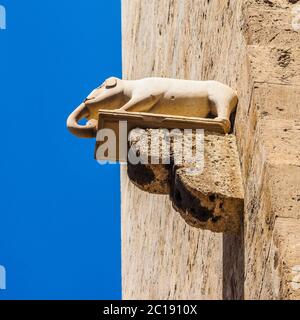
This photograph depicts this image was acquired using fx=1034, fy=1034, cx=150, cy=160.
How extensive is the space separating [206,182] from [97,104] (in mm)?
803

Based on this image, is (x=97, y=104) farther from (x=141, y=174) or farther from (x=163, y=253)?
(x=163, y=253)

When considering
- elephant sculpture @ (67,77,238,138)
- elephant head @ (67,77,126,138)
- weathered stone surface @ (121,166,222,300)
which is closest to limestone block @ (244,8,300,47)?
elephant sculpture @ (67,77,238,138)

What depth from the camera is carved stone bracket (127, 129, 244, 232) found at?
4.38 meters

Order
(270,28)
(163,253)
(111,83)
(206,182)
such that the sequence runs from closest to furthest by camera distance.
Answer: (206,182) < (270,28) < (111,83) < (163,253)

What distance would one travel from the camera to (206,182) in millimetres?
4383

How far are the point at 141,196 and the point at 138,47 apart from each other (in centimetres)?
140

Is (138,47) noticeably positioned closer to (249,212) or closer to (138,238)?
(138,238)

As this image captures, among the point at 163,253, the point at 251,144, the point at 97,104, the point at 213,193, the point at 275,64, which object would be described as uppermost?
the point at 275,64

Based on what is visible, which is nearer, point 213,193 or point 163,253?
point 213,193

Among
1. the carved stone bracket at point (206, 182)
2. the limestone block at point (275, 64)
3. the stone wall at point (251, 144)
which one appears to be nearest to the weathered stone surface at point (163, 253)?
the stone wall at point (251, 144)

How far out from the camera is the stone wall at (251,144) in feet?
12.7

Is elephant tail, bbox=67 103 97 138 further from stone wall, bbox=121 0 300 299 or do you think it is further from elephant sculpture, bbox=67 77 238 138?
stone wall, bbox=121 0 300 299

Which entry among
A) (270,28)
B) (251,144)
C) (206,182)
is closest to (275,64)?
(270,28)

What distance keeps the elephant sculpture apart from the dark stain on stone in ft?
0.95
